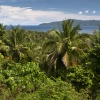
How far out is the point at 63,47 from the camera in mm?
19797

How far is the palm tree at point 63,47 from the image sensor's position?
19.6m

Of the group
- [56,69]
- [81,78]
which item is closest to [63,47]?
[56,69]

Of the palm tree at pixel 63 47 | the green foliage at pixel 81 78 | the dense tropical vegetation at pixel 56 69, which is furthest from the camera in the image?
the palm tree at pixel 63 47

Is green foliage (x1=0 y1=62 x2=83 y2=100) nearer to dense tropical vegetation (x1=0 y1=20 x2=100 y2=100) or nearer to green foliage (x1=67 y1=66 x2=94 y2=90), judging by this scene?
dense tropical vegetation (x1=0 y1=20 x2=100 y2=100)

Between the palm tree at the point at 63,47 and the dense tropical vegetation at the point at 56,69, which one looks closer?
the dense tropical vegetation at the point at 56,69

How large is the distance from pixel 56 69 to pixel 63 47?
1743 millimetres

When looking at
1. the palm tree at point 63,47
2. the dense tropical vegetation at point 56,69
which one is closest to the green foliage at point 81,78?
the dense tropical vegetation at point 56,69

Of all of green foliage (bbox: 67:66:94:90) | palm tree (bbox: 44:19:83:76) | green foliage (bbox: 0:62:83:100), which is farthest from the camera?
palm tree (bbox: 44:19:83:76)

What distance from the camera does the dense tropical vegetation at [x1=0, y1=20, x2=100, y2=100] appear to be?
10498 mm

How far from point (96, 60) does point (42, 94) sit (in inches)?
294

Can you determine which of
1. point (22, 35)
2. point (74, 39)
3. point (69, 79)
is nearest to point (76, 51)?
point (74, 39)

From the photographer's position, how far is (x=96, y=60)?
16.6m

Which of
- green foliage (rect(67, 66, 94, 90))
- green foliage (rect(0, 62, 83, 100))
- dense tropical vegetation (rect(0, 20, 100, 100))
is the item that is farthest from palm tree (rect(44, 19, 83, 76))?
green foliage (rect(0, 62, 83, 100))

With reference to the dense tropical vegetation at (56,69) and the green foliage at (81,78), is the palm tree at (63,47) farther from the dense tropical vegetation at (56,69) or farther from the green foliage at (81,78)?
the green foliage at (81,78)
